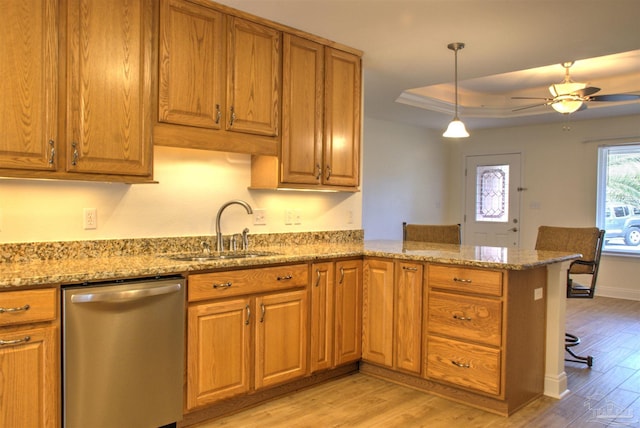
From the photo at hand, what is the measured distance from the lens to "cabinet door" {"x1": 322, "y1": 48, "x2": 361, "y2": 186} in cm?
363

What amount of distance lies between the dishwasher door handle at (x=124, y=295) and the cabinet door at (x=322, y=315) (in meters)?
0.96

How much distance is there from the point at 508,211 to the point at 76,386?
649 centimetres

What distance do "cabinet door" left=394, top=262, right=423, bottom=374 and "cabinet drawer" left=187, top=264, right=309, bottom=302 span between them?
63 centimetres

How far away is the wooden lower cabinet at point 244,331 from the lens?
2.55 m

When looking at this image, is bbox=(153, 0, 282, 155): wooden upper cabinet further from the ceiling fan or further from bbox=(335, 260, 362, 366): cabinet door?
the ceiling fan

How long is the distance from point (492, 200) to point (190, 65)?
581 cm

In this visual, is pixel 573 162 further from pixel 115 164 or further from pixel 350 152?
pixel 115 164

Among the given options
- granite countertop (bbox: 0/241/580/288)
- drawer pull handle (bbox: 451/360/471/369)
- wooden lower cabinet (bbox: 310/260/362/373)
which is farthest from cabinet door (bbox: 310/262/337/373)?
drawer pull handle (bbox: 451/360/471/369)

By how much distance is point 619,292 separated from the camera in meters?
6.46

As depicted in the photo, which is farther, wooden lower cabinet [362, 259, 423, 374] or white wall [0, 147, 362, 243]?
wooden lower cabinet [362, 259, 423, 374]

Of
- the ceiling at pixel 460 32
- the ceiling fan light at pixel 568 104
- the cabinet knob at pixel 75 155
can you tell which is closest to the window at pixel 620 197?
the ceiling at pixel 460 32

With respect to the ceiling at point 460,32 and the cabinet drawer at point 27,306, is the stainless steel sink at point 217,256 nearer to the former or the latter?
the cabinet drawer at point 27,306

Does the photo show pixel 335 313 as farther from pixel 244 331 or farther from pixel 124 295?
pixel 124 295

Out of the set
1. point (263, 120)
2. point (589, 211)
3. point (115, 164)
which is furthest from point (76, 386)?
point (589, 211)
